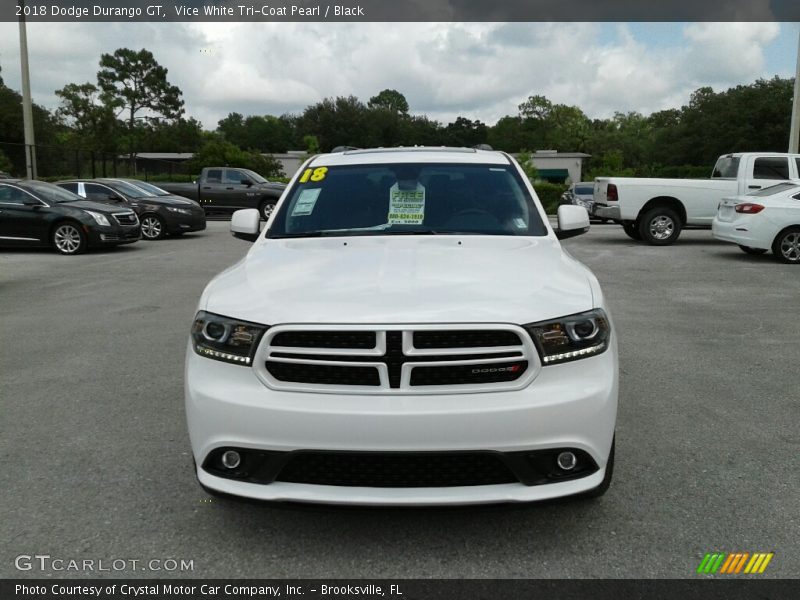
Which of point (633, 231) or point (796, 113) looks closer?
point (633, 231)

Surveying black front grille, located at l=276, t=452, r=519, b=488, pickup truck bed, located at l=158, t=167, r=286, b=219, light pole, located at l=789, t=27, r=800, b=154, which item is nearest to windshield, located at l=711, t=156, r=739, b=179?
light pole, located at l=789, t=27, r=800, b=154

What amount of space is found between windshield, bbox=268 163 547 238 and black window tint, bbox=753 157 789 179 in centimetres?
1343

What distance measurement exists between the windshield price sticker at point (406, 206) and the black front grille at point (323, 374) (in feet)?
5.48

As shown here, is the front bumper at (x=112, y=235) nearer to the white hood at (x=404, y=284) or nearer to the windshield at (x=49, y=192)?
the windshield at (x=49, y=192)

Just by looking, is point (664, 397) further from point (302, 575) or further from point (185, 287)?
point (185, 287)

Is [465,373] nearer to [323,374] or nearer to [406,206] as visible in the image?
[323,374]

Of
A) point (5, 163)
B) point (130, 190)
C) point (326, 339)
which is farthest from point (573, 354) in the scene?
point (5, 163)

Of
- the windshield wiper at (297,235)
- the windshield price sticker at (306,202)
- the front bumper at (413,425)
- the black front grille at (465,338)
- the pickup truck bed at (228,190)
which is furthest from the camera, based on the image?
the pickup truck bed at (228,190)

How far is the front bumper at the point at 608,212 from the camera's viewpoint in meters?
16.2

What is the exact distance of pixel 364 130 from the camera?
84375 mm

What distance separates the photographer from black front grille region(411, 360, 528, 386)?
2.92 meters

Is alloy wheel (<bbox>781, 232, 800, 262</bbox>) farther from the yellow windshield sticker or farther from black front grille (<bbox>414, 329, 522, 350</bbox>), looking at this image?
black front grille (<bbox>414, 329, 522, 350</bbox>)

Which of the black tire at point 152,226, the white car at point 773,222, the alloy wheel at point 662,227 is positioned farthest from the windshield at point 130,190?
the white car at point 773,222

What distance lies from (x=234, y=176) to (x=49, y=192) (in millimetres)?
8220
